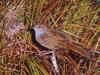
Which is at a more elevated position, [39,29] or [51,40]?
[39,29]

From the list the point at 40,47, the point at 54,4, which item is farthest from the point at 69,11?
the point at 40,47

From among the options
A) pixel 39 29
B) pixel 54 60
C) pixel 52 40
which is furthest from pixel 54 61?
pixel 39 29

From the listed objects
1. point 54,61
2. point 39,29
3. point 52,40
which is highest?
point 39,29

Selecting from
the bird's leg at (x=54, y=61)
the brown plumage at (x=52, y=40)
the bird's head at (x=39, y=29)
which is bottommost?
the bird's leg at (x=54, y=61)

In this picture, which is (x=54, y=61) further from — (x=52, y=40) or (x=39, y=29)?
(x=39, y=29)

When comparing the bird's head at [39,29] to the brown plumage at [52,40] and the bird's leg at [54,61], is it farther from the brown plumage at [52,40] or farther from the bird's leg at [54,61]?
the bird's leg at [54,61]

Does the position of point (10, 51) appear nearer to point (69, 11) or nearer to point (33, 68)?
point (33, 68)

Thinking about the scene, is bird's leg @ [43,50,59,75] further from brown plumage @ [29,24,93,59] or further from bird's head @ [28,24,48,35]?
bird's head @ [28,24,48,35]

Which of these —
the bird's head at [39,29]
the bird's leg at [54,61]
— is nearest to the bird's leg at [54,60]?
the bird's leg at [54,61]

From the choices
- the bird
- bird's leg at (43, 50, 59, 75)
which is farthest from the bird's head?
bird's leg at (43, 50, 59, 75)
